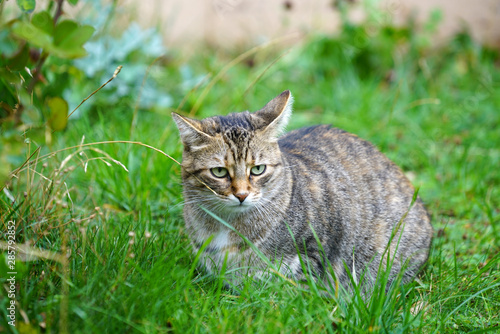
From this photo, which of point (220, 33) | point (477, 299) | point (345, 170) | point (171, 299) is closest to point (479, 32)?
point (220, 33)

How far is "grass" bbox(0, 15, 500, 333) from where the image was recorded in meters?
2.06

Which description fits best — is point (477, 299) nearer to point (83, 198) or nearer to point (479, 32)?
point (83, 198)

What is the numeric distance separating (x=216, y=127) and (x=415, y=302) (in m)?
1.46

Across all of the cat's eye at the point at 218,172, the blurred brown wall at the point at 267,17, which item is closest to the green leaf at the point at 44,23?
the cat's eye at the point at 218,172

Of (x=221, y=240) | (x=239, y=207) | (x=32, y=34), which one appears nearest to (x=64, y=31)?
(x=32, y=34)

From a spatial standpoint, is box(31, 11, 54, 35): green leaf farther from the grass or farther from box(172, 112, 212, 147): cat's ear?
box(172, 112, 212, 147): cat's ear

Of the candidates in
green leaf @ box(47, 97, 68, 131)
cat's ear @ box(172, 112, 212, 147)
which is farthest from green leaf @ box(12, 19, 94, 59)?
cat's ear @ box(172, 112, 212, 147)

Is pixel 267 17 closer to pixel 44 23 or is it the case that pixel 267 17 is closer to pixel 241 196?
pixel 241 196

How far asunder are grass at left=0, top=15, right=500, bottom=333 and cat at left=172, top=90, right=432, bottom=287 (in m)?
0.18

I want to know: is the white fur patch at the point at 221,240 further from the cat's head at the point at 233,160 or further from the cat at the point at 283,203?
the cat's head at the point at 233,160

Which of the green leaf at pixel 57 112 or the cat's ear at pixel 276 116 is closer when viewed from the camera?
the green leaf at pixel 57 112

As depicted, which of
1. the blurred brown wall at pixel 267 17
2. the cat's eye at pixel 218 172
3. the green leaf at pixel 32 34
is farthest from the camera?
the blurred brown wall at pixel 267 17

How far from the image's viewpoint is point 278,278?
2465 millimetres

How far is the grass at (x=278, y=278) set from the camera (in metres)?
2.06
